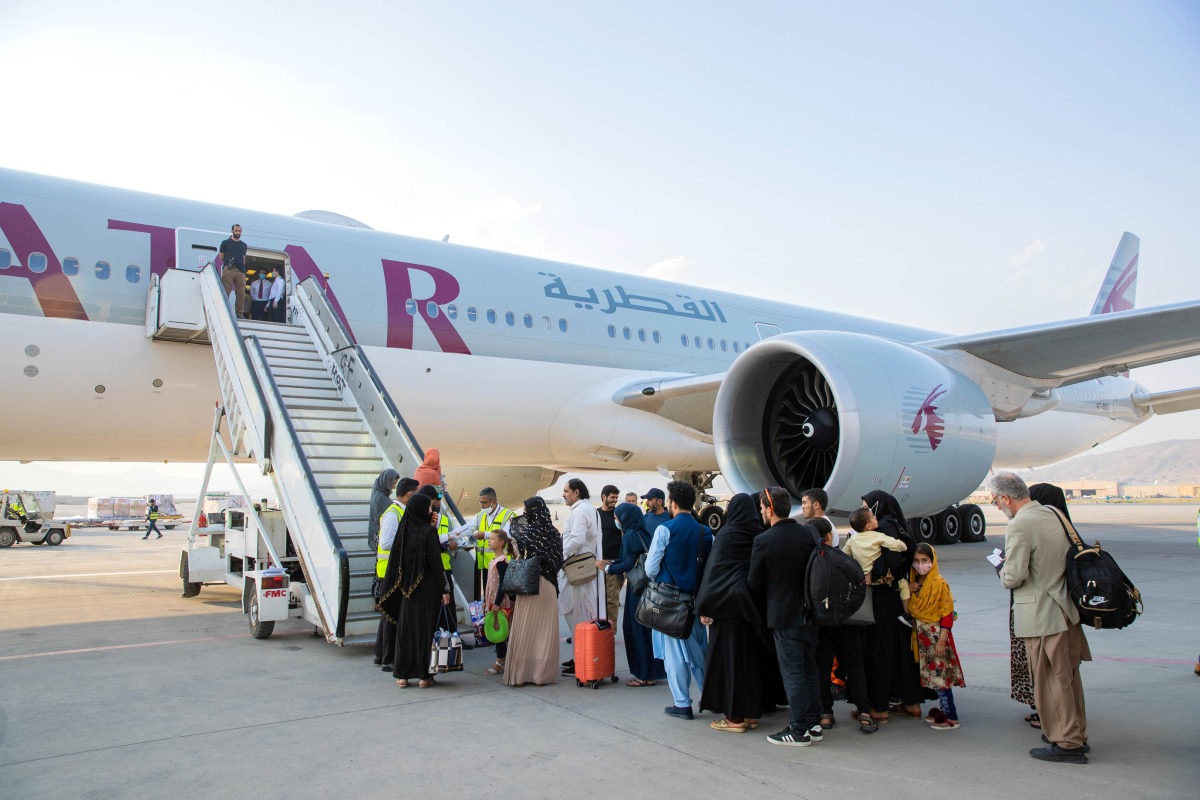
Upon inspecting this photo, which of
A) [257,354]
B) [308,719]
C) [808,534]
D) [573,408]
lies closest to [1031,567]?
[808,534]

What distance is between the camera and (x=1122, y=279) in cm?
1755

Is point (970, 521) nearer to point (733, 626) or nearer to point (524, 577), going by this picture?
point (524, 577)

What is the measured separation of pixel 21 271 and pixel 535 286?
5.35 m

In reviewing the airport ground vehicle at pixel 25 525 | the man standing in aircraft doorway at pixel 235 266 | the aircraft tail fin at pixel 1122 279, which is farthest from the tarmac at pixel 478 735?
the airport ground vehicle at pixel 25 525

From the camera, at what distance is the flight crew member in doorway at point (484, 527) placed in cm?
600

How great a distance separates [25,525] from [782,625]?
24.1m

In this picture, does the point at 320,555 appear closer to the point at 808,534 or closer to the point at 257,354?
the point at 257,354

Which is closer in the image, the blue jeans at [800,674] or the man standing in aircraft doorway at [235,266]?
the blue jeans at [800,674]

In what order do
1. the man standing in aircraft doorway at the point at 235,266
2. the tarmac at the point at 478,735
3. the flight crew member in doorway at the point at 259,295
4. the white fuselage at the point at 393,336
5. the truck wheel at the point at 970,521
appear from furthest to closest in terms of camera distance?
the truck wheel at the point at 970,521 < the flight crew member in doorway at the point at 259,295 < the man standing in aircraft doorway at the point at 235,266 < the white fuselage at the point at 393,336 < the tarmac at the point at 478,735

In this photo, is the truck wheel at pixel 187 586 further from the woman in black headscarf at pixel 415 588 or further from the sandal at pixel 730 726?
the sandal at pixel 730 726

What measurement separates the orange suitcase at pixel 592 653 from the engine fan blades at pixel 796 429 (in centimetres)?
289

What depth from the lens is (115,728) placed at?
4.12m

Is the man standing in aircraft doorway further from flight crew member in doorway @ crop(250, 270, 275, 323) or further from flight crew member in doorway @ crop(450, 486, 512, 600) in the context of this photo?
flight crew member in doorway @ crop(450, 486, 512, 600)

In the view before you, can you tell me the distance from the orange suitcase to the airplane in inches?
90.0
